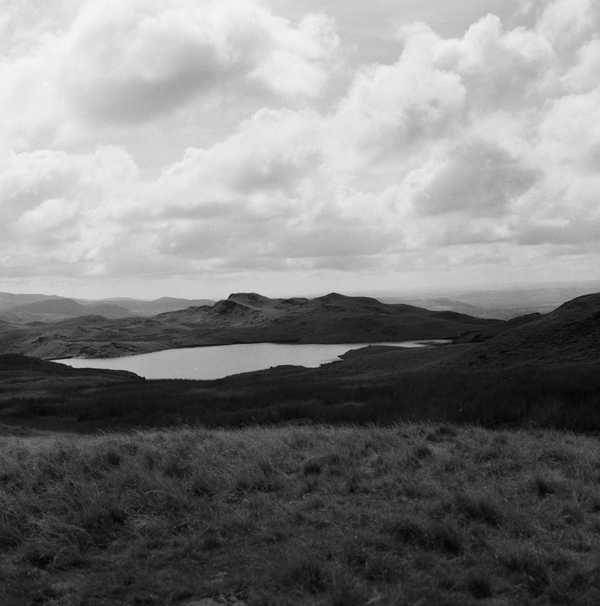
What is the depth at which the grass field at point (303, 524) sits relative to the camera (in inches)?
300

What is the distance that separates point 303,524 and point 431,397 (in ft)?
60.5

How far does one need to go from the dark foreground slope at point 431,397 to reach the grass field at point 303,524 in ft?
22.5

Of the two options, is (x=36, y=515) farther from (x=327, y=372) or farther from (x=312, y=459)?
(x=327, y=372)

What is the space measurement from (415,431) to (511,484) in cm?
615

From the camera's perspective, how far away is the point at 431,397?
27266mm

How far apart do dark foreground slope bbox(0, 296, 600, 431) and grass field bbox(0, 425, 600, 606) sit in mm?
6865

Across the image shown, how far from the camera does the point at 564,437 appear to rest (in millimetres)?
16797

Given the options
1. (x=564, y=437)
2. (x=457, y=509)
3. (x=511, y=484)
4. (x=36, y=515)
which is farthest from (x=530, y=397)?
(x=36, y=515)

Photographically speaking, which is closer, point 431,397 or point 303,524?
point 303,524

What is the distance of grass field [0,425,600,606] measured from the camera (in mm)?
7617

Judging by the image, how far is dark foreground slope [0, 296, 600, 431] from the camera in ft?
74.4

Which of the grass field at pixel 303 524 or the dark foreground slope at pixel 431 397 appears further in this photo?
the dark foreground slope at pixel 431 397

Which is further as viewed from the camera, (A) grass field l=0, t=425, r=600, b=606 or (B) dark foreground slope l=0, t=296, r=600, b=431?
(B) dark foreground slope l=0, t=296, r=600, b=431

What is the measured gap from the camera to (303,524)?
10031mm
